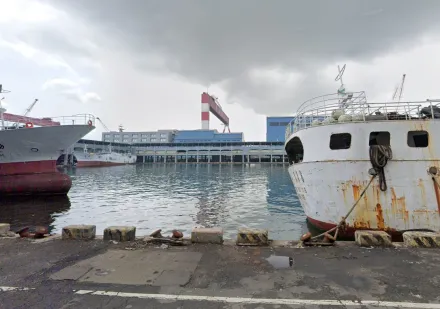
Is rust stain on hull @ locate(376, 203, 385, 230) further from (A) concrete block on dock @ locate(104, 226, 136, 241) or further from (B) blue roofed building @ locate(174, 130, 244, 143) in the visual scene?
(B) blue roofed building @ locate(174, 130, 244, 143)

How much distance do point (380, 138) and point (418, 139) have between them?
1666 millimetres

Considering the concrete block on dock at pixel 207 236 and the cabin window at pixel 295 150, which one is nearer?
the concrete block on dock at pixel 207 236

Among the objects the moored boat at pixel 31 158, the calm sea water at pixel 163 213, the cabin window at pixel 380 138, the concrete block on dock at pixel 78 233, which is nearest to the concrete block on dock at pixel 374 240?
the cabin window at pixel 380 138

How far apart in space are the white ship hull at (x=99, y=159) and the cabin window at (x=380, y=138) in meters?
98.5

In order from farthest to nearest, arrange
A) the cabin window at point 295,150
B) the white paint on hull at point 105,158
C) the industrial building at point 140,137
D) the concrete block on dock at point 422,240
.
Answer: the industrial building at point 140,137
the white paint on hull at point 105,158
the cabin window at point 295,150
the concrete block on dock at point 422,240

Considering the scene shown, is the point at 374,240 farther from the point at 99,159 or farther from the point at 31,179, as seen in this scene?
the point at 99,159

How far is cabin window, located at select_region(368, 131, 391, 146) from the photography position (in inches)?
442

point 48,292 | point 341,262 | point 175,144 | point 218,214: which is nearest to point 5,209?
point 218,214

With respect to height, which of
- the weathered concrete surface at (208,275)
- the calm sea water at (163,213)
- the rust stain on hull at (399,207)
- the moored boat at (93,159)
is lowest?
the calm sea water at (163,213)

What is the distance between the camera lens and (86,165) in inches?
3757

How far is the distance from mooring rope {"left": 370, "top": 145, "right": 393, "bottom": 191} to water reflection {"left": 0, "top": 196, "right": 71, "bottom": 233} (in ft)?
53.8

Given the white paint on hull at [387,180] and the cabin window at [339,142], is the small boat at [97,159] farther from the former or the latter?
the white paint on hull at [387,180]

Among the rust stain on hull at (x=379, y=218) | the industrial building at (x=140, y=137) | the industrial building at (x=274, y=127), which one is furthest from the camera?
the industrial building at (x=140, y=137)

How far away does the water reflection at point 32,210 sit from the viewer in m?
16.3
